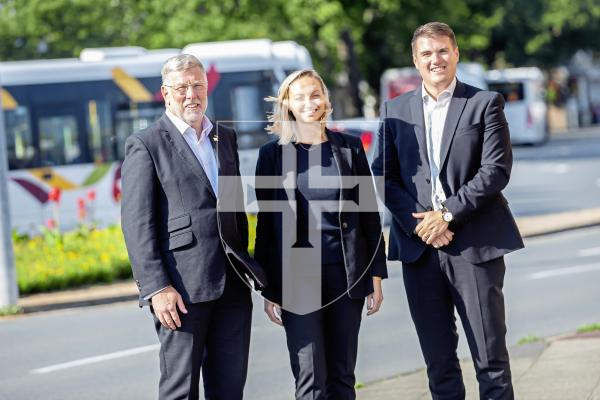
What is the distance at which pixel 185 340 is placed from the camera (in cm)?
507

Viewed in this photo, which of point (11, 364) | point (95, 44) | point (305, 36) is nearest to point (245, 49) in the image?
point (305, 36)

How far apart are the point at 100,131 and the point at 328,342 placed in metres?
18.8

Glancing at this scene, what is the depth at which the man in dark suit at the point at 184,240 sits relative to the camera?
4.99 m

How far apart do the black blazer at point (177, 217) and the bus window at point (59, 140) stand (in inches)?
729

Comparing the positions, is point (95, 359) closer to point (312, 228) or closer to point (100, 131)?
point (312, 228)

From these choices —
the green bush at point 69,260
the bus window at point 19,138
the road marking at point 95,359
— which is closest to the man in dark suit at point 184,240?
the road marking at point 95,359

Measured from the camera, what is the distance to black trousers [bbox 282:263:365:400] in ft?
17.1

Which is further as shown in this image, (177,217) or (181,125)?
(181,125)

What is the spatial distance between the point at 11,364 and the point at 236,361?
5.42m

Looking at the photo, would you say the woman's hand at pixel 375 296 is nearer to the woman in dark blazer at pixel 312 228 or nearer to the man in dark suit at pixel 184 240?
the woman in dark blazer at pixel 312 228

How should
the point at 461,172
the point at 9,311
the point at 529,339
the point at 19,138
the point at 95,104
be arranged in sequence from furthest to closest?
the point at 95,104 → the point at 19,138 → the point at 9,311 → the point at 529,339 → the point at 461,172

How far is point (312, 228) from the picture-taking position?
5176 mm

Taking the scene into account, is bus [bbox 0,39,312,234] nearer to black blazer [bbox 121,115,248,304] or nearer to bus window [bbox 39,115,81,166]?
bus window [bbox 39,115,81,166]

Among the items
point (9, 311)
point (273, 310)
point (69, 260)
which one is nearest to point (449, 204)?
point (273, 310)
